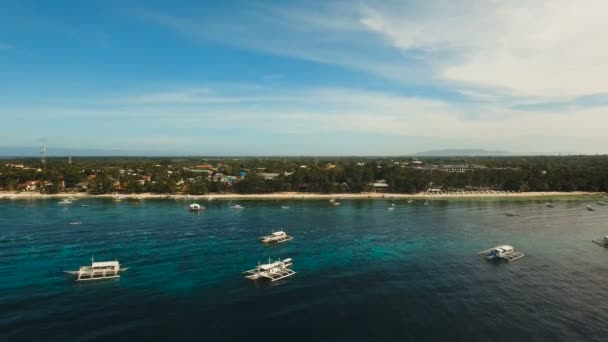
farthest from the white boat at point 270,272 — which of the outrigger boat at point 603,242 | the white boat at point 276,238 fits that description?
the outrigger boat at point 603,242

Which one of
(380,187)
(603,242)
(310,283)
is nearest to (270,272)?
(310,283)

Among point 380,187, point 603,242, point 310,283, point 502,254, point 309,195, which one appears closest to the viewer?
point 310,283

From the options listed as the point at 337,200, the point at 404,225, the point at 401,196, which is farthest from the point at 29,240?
the point at 401,196

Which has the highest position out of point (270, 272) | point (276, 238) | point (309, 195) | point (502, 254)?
point (309, 195)

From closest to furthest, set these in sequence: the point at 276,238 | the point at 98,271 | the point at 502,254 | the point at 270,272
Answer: the point at 98,271 < the point at 270,272 < the point at 502,254 < the point at 276,238

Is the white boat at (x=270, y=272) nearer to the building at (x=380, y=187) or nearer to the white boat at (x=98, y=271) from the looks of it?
the white boat at (x=98, y=271)

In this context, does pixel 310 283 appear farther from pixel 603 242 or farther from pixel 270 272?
pixel 603 242
